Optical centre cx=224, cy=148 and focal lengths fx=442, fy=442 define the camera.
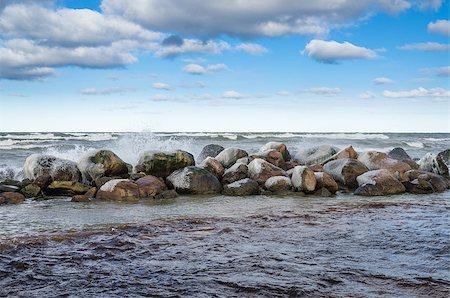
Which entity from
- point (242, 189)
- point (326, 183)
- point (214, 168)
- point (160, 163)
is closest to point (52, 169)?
point (160, 163)

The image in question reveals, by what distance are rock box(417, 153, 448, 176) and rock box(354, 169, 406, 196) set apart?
351 cm

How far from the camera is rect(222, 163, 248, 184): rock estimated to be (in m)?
11.2

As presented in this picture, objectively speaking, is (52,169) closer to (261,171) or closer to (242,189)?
(242,189)

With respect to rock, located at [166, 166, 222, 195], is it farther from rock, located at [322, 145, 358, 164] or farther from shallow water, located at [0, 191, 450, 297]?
rock, located at [322, 145, 358, 164]

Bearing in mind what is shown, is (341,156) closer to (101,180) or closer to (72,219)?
(101,180)

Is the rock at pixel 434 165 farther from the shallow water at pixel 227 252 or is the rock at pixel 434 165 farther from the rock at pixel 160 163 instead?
the rock at pixel 160 163

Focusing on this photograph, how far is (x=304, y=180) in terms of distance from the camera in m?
10.3

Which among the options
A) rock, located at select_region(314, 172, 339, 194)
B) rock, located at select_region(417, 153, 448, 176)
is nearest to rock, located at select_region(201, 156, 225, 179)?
rock, located at select_region(314, 172, 339, 194)

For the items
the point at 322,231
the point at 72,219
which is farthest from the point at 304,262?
the point at 72,219

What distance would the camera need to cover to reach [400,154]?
16.2m

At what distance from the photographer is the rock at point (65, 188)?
1013cm

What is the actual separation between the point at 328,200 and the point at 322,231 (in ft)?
12.3

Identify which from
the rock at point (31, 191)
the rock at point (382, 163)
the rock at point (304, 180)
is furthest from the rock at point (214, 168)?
the rock at point (382, 163)

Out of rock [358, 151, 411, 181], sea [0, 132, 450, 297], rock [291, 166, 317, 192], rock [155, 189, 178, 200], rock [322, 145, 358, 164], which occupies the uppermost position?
rock [322, 145, 358, 164]
